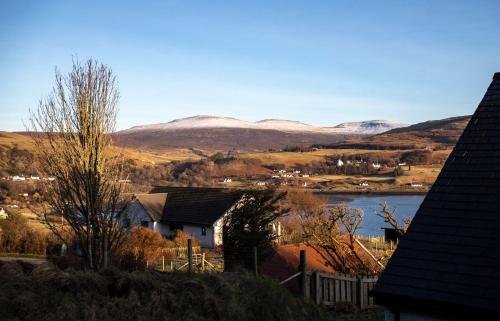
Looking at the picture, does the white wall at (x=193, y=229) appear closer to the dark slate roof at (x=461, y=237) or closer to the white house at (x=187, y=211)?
the white house at (x=187, y=211)

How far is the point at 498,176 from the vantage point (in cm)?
703

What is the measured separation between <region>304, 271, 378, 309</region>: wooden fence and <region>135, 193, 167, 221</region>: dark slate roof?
30923 millimetres

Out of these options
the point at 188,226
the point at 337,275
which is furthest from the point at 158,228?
the point at 337,275

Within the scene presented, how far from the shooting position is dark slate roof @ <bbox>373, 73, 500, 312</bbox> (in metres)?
6.29

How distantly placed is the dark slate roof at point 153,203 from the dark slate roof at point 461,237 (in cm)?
3754

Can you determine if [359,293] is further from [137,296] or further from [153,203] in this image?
[153,203]

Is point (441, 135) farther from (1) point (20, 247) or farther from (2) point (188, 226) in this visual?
(1) point (20, 247)

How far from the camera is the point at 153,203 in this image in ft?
149

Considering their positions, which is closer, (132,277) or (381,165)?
(132,277)

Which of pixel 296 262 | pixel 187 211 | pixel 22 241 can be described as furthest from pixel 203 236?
pixel 296 262

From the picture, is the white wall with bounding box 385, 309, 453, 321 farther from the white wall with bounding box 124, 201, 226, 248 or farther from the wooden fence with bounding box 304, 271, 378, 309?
the white wall with bounding box 124, 201, 226, 248

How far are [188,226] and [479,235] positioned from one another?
119 feet

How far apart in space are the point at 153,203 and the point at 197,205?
475cm

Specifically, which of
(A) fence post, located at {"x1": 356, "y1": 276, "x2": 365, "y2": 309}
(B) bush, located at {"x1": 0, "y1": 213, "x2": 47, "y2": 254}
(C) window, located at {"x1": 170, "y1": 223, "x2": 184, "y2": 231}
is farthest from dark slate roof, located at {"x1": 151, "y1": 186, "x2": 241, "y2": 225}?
(A) fence post, located at {"x1": 356, "y1": 276, "x2": 365, "y2": 309}
